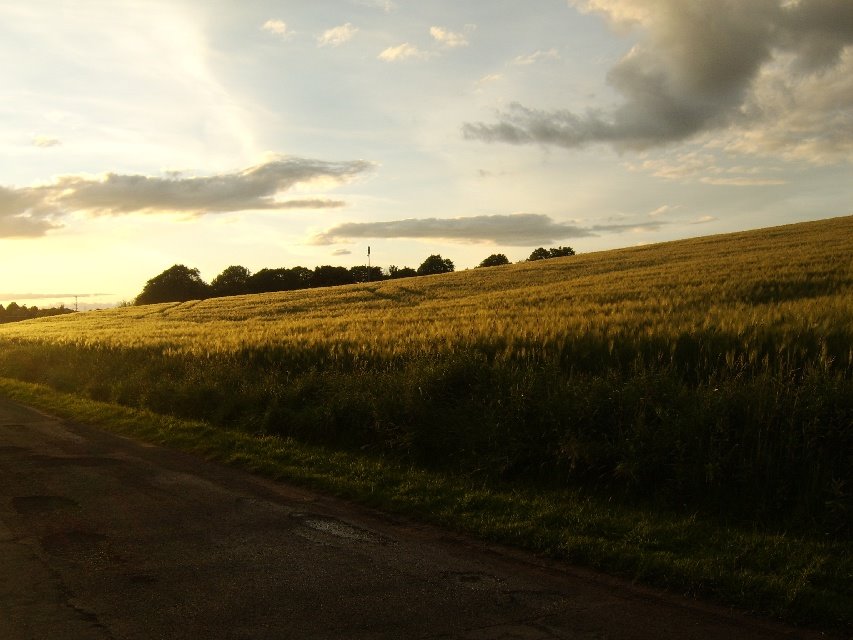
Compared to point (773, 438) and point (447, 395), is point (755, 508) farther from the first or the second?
point (447, 395)

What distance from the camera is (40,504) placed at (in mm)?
8625

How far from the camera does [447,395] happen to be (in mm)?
12172

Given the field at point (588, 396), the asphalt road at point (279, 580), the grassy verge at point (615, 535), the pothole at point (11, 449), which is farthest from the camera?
the pothole at point (11, 449)

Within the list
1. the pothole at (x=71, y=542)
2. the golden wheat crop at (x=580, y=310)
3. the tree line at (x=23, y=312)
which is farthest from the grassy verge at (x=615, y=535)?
the tree line at (x=23, y=312)

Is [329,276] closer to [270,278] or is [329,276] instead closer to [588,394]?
[270,278]

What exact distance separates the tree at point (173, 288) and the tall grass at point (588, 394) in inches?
4058

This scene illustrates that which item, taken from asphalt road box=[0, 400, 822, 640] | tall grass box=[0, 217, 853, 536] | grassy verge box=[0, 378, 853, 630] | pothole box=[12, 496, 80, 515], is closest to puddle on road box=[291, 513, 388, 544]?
asphalt road box=[0, 400, 822, 640]

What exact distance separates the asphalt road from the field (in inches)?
100.0

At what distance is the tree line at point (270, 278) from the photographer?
110 metres

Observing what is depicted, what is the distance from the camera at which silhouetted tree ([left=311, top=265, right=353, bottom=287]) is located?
108500mm

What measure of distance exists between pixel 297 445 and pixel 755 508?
7.25 metres

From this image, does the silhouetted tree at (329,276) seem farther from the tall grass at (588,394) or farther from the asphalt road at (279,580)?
the asphalt road at (279,580)

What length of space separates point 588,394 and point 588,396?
11 centimetres

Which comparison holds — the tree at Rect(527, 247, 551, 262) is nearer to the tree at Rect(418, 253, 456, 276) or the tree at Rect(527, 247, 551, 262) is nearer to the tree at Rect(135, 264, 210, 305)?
the tree at Rect(418, 253, 456, 276)
